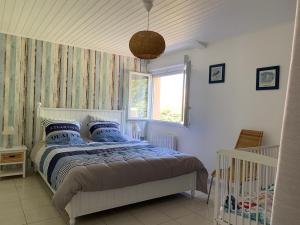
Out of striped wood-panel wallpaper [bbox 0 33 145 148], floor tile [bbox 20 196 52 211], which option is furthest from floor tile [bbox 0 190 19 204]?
striped wood-panel wallpaper [bbox 0 33 145 148]

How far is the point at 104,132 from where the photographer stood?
4.15 metres

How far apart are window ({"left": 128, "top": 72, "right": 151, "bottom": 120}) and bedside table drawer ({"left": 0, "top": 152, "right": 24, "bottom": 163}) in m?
2.22

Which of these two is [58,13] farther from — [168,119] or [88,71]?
[168,119]

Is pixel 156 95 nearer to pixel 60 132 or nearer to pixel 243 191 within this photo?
pixel 60 132

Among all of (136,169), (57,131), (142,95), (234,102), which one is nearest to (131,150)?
(136,169)

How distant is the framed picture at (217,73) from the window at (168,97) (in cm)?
80

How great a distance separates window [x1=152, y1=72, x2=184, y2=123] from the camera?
479 centimetres

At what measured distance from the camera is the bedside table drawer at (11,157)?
11.9 ft

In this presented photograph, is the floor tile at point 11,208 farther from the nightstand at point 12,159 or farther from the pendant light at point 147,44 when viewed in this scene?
the pendant light at point 147,44

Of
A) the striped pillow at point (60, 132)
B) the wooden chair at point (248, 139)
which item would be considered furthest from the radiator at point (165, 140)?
the striped pillow at point (60, 132)

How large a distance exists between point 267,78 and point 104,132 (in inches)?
106

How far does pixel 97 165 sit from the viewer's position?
8.39 ft

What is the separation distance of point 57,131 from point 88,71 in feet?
4.85

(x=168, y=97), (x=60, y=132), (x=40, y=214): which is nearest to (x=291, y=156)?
(x=40, y=214)
